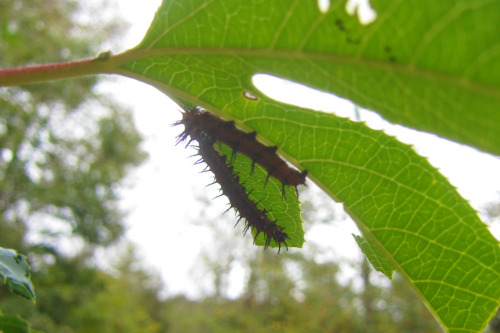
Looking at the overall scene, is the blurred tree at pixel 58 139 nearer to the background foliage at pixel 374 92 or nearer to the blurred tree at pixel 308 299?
the blurred tree at pixel 308 299

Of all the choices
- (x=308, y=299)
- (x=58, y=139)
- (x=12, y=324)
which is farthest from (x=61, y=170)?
(x=12, y=324)

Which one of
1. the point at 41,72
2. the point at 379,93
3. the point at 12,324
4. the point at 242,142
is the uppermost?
the point at 242,142

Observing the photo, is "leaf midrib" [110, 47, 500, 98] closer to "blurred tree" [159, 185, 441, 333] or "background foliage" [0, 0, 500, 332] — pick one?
"background foliage" [0, 0, 500, 332]

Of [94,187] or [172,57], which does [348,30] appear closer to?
[172,57]

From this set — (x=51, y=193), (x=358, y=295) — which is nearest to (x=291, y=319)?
(x=358, y=295)

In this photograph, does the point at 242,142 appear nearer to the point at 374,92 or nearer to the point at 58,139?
the point at 374,92

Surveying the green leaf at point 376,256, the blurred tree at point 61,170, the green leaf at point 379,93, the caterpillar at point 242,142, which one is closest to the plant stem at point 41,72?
the green leaf at point 379,93

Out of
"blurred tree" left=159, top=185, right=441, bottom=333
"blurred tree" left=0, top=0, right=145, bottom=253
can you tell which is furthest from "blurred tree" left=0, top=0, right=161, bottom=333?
"blurred tree" left=159, top=185, right=441, bottom=333
